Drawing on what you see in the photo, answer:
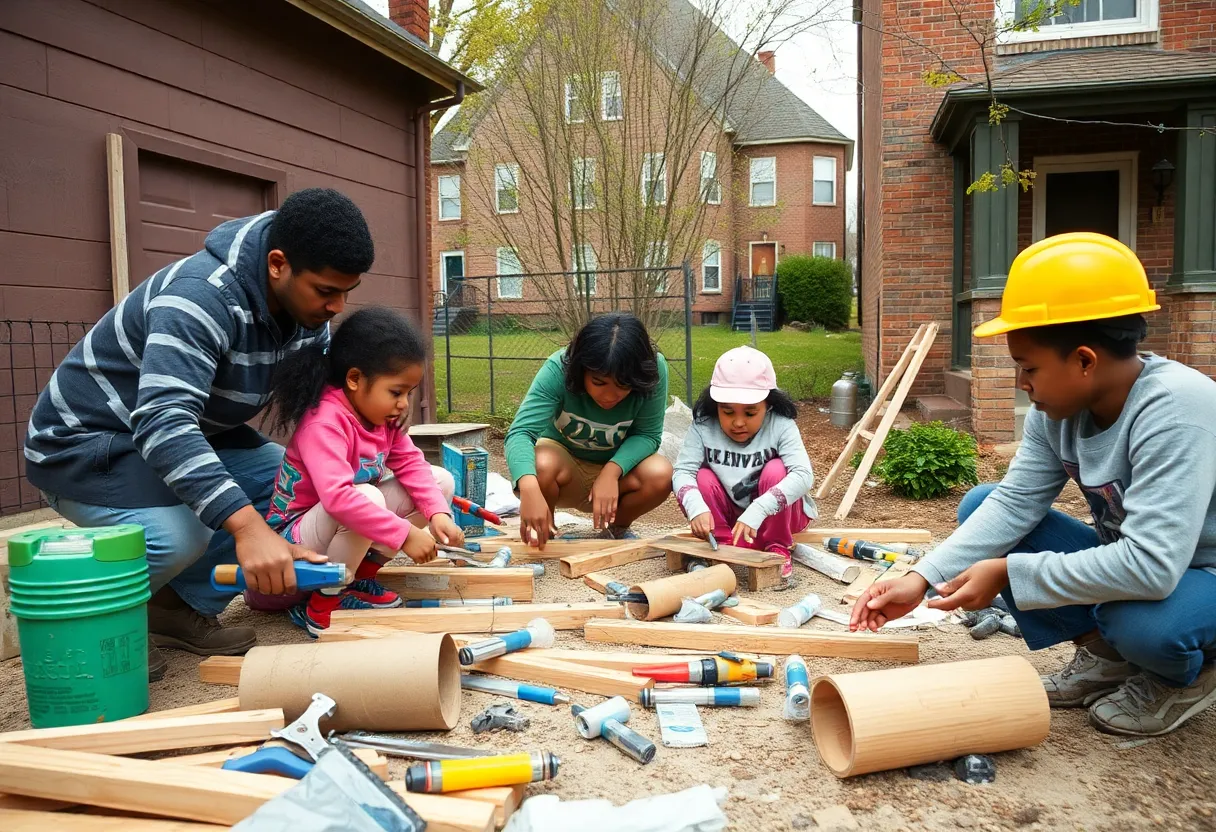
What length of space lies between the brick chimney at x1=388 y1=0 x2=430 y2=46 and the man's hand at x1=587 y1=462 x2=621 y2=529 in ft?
23.5

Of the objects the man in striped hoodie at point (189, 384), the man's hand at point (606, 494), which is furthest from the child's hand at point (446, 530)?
the man's hand at point (606, 494)

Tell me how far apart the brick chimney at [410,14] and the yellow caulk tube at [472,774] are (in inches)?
367

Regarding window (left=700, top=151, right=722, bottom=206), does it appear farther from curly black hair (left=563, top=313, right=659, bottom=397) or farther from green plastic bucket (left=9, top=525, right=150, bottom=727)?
green plastic bucket (left=9, top=525, right=150, bottom=727)

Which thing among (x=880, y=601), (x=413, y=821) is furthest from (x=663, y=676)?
(x=413, y=821)

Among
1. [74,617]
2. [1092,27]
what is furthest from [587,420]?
[1092,27]

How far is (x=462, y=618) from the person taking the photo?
3.41 m

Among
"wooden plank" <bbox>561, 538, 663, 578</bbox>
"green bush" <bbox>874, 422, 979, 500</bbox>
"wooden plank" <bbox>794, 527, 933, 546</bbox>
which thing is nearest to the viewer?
"wooden plank" <bbox>561, 538, 663, 578</bbox>

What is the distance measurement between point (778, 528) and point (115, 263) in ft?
14.9

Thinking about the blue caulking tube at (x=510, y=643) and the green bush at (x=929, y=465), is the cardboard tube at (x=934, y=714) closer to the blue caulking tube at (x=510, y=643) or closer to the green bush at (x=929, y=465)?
the blue caulking tube at (x=510, y=643)

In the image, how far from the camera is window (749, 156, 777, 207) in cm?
3212

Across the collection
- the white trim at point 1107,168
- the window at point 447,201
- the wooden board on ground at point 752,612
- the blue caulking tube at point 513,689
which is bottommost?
the blue caulking tube at point 513,689

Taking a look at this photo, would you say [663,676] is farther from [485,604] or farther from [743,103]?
[743,103]

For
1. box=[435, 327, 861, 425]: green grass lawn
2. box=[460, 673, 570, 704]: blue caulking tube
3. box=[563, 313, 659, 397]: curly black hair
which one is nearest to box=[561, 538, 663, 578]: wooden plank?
box=[563, 313, 659, 397]: curly black hair

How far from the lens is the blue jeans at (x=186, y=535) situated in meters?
2.94
